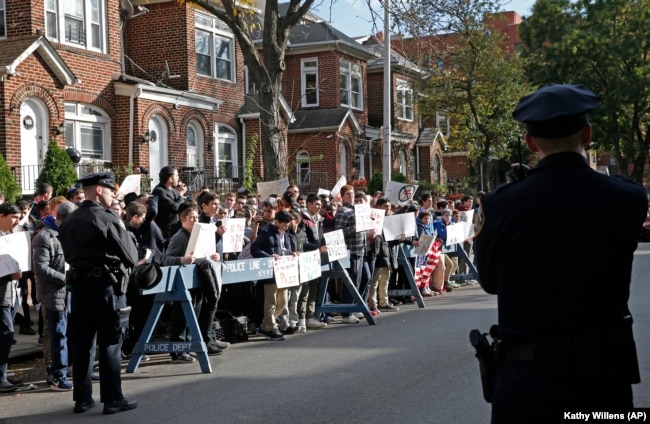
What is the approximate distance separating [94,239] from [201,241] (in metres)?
2.33

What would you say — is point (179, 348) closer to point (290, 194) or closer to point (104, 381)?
point (104, 381)

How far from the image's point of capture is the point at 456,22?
60.9ft

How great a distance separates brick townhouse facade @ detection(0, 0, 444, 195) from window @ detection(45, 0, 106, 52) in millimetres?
29

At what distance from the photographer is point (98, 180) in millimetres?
7320

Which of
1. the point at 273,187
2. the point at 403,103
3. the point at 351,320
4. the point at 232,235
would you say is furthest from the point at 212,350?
the point at 403,103

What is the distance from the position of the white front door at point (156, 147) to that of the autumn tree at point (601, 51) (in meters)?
25.5

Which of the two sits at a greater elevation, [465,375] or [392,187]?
[392,187]

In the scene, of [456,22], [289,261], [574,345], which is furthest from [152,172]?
[574,345]

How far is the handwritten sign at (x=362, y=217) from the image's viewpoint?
13.0 m

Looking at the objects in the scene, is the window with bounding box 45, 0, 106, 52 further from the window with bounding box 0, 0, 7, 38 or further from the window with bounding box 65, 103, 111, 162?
the window with bounding box 65, 103, 111, 162

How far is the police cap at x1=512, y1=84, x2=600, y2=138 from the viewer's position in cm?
312

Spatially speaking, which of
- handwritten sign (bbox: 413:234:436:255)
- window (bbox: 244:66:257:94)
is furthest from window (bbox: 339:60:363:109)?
handwritten sign (bbox: 413:234:436:255)

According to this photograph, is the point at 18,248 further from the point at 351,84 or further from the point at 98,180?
the point at 351,84

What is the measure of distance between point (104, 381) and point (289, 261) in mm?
4338
